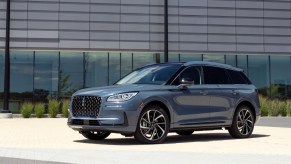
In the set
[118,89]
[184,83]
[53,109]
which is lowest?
[53,109]

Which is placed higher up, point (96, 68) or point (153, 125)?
point (96, 68)

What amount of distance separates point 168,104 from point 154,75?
99 cm

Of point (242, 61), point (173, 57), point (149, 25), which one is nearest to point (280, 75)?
point (242, 61)

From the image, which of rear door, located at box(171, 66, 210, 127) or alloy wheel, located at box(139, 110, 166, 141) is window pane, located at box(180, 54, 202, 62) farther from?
alloy wheel, located at box(139, 110, 166, 141)

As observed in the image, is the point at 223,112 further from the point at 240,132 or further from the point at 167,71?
the point at 167,71

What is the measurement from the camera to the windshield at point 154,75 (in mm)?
11414

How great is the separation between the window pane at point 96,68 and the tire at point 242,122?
24034mm

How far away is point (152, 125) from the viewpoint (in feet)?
35.0

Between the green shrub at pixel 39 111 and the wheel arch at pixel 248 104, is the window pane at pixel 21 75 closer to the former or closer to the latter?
the green shrub at pixel 39 111

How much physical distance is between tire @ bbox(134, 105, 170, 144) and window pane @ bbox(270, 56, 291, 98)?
28760 millimetres

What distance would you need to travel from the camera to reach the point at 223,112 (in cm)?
1216

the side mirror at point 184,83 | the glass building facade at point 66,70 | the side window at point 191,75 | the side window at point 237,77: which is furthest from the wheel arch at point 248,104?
the glass building facade at point 66,70

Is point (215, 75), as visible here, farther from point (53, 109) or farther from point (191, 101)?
point (53, 109)

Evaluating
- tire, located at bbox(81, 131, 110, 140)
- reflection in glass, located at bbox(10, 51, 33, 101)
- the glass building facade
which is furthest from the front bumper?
reflection in glass, located at bbox(10, 51, 33, 101)
